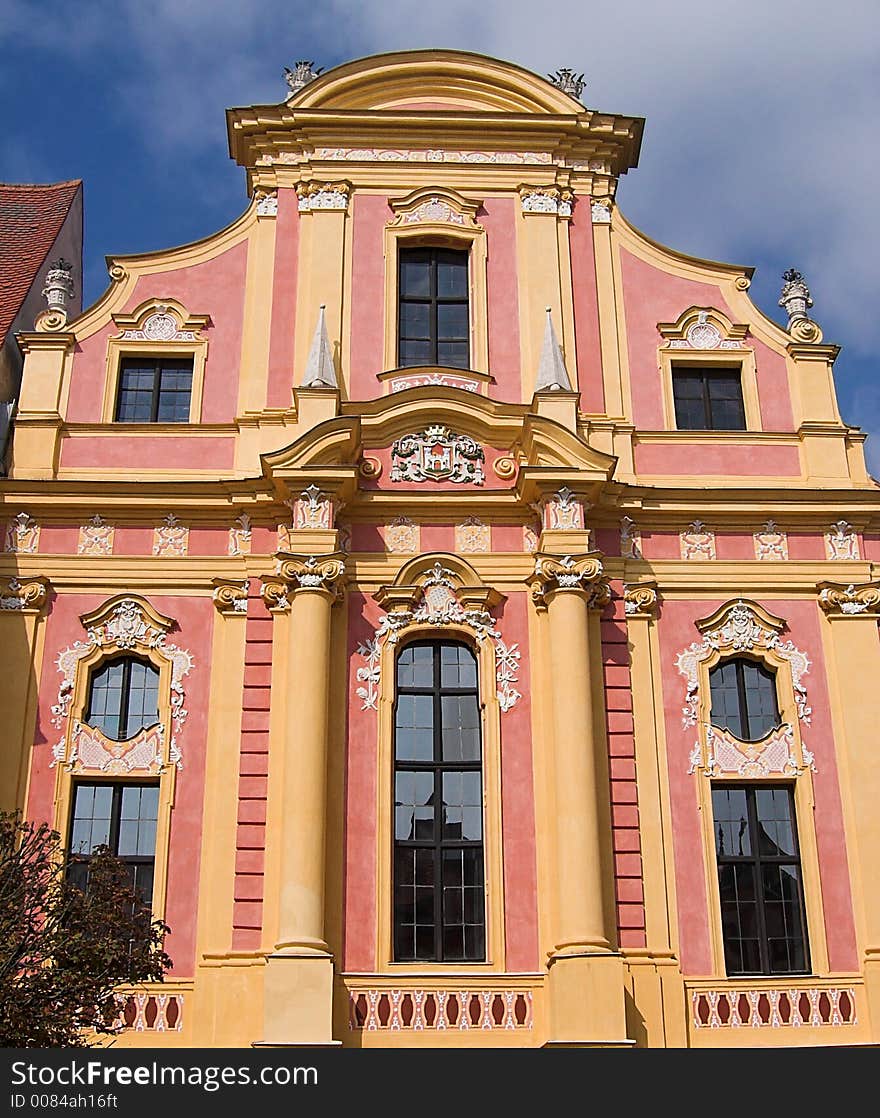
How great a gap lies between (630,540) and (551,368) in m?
2.22

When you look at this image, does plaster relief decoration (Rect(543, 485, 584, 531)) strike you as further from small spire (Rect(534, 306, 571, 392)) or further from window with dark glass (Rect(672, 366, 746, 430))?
window with dark glass (Rect(672, 366, 746, 430))

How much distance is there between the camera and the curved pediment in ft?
62.5

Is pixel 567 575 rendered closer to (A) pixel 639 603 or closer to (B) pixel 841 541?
(A) pixel 639 603

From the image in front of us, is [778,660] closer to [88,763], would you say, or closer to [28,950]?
[88,763]

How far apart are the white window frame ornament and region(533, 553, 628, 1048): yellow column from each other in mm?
1227

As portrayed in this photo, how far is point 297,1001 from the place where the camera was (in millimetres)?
13945

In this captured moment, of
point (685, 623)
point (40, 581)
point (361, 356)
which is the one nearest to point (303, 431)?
point (361, 356)

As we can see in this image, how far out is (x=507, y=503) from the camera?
16594 millimetres

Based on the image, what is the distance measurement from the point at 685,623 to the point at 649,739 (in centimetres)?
146

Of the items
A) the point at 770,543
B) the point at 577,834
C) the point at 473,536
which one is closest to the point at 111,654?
the point at 473,536

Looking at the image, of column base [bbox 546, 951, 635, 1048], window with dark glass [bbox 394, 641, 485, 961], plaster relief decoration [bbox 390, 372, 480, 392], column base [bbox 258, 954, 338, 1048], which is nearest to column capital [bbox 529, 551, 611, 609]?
window with dark glass [bbox 394, 641, 485, 961]

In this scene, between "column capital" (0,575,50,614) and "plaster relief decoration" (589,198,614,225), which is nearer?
"column capital" (0,575,50,614)

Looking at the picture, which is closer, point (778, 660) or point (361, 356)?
point (778, 660)

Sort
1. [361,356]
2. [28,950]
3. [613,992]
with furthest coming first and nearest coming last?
[361,356] → [613,992] → [28,950]
